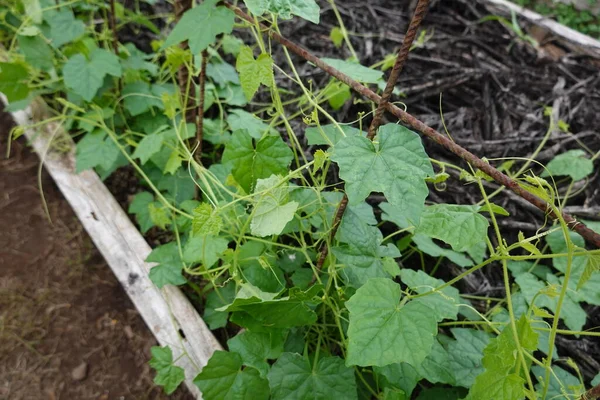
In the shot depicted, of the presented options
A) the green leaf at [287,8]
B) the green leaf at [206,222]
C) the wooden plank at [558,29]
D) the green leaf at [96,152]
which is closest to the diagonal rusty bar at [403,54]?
the green leaf at [287,8]

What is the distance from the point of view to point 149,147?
5.45 ft

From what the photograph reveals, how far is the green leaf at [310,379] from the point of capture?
1.17 metres

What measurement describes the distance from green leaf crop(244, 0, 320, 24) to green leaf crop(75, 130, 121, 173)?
1030 mm

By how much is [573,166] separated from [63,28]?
2.20 m

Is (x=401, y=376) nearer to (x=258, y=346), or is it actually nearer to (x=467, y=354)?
(x=467, y=354)

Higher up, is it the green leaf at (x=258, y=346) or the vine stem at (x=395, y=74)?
the vine stem at (x=395, y=74)

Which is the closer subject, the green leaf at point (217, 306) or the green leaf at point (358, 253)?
the green leaf at point (358, 253)

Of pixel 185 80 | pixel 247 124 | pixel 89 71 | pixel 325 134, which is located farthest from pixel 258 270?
pixel 89 71

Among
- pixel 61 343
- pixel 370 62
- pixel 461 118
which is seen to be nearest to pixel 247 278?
pixel 61 343

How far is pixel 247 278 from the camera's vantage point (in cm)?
135

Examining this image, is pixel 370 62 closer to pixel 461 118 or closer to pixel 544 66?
pixel 461 118

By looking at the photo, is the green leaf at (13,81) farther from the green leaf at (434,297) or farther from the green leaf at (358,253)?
the green leaf at (434,297)

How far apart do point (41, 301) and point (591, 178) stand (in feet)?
8.09

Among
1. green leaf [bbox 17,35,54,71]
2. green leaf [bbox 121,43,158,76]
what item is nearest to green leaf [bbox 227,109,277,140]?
green leaf [bbox 121,43,158,76]
